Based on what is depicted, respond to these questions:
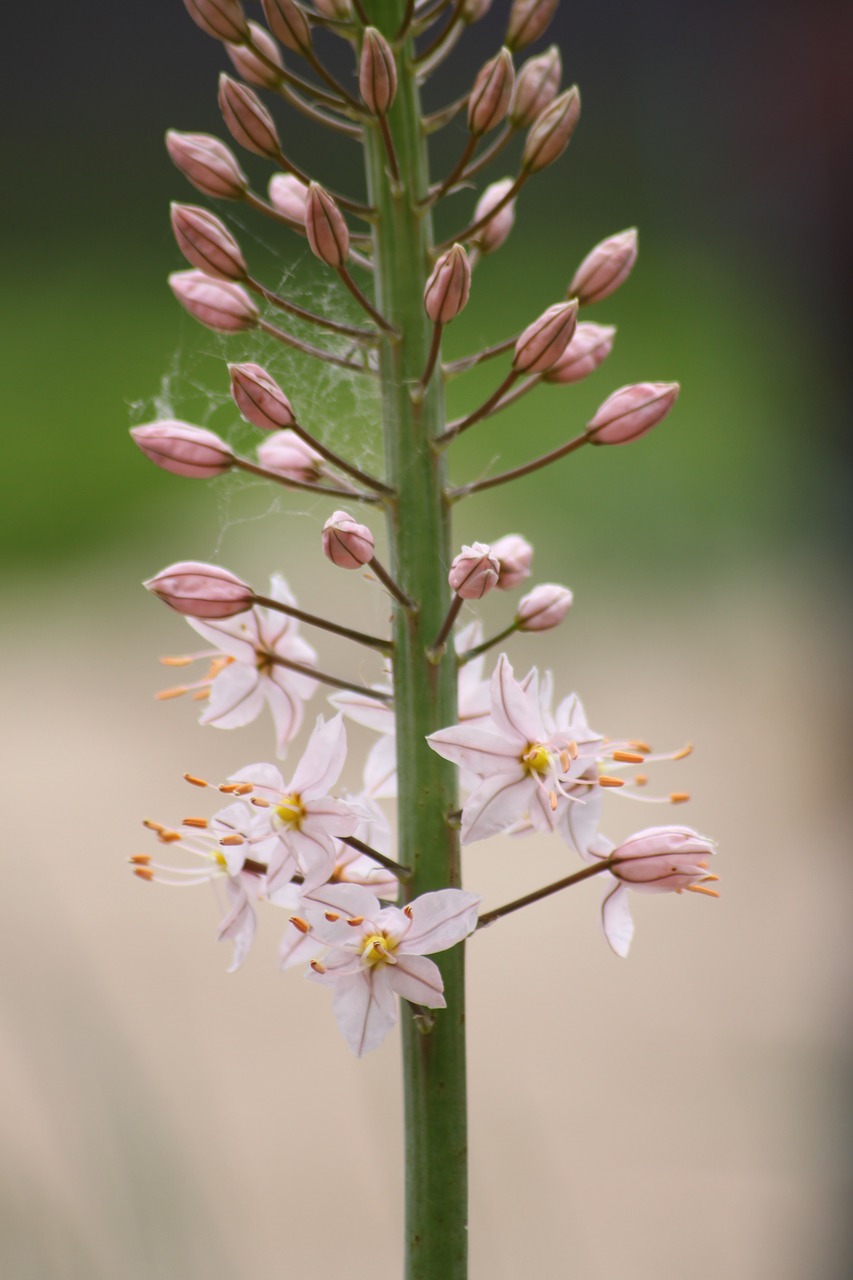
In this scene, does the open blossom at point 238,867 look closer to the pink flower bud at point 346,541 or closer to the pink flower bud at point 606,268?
the pink flower bud at point 346,541

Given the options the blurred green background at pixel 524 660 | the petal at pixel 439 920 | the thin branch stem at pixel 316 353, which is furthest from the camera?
the blurred green background at pixel 524 660

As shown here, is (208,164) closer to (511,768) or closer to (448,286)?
(448,286)

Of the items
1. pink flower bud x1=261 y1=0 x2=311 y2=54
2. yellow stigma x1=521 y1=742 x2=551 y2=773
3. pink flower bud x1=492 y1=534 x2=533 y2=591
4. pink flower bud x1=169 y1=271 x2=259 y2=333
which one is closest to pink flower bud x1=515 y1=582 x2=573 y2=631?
pink flower bud x1=492 y1=534 x2=533 y2=591

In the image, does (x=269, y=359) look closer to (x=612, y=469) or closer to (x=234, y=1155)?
(x=234, y=1155)

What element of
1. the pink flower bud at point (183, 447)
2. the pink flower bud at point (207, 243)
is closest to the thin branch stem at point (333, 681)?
the pink flower bud at point (183, 447)

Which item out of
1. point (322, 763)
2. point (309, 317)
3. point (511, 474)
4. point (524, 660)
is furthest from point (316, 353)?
point (524, 660)

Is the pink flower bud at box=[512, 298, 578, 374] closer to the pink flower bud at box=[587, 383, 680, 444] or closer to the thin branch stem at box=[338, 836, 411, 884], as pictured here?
the pink flower bud at box=[587, 383, 680, 444]

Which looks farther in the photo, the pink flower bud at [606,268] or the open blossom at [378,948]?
the pink flower bud at [606,268]
